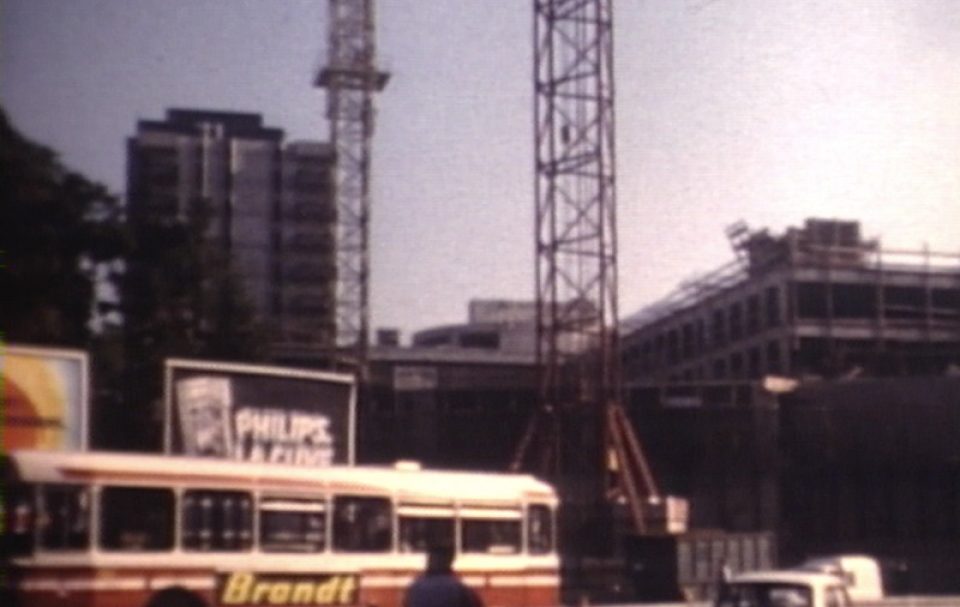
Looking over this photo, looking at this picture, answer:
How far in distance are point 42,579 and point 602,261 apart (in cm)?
3358

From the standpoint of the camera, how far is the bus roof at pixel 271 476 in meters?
19.6

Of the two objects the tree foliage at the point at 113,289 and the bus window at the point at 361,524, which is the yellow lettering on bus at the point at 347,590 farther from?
the tree foliage at the point at 113,289

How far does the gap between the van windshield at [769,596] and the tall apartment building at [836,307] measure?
49.5 metres

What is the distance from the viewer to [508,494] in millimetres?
25969

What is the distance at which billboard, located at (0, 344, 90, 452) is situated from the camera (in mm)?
25281

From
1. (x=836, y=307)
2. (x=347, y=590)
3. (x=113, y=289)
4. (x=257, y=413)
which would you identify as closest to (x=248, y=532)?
(x=347, y=590)

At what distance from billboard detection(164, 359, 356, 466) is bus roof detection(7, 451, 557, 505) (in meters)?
3.61

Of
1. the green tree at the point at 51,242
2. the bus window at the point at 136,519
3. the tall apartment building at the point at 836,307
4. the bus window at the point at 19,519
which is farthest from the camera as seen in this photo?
the tall apartment building at the point at 836,307

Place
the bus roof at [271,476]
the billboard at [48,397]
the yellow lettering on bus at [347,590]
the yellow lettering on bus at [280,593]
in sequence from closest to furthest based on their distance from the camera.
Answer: the bus roof at [271,476] → the yellow lettering on bus at [280,593] → the yellow lettering on bus at [347,590] → the billboard at [48,397]

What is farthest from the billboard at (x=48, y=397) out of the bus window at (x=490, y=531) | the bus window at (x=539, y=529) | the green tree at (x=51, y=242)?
the bus window at (x=539, y=529)

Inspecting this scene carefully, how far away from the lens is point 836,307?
67.7 metres

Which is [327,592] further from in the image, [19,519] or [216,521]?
[19,519]

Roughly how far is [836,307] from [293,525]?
1950 inches

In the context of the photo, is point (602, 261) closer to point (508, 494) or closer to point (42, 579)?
point (508, 494)
